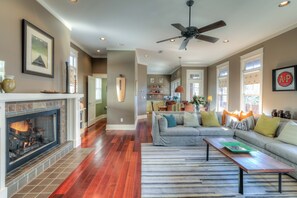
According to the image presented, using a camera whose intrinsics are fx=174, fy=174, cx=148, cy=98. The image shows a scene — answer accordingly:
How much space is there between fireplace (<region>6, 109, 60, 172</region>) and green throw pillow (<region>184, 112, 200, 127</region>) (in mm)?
3327

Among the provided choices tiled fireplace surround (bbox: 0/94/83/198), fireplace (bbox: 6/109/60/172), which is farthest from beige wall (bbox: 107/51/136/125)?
fireplace (bbox: 6/109/60/172)

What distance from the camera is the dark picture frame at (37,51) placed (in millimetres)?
2787

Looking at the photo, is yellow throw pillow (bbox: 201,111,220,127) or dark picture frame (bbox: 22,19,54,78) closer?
dark picture frame (bbox: 22,19,54,78)

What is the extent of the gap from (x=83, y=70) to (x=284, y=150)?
20.8 feet

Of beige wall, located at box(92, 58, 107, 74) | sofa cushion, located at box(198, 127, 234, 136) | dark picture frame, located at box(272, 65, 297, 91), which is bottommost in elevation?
sofa cushion, located at box(198, 127, 234, 136)

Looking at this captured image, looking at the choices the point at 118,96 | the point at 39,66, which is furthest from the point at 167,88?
the point at 39,66

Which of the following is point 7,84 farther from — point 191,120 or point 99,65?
point 99,65

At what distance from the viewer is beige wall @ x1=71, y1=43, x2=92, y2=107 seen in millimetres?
6232

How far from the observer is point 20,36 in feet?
8.88

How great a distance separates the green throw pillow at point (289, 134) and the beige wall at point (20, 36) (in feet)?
15.5

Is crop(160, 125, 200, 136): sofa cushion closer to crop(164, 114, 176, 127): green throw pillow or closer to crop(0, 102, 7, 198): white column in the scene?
crop(164, 114, 176, 127): green throw pillow

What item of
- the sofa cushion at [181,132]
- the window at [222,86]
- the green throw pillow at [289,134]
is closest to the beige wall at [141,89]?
the window at [222,86]

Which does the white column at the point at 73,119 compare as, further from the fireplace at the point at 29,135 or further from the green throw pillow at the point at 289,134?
the green throw pillow at the point at 289,134

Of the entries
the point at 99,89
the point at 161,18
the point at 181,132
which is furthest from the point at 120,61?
the point at 181,132
